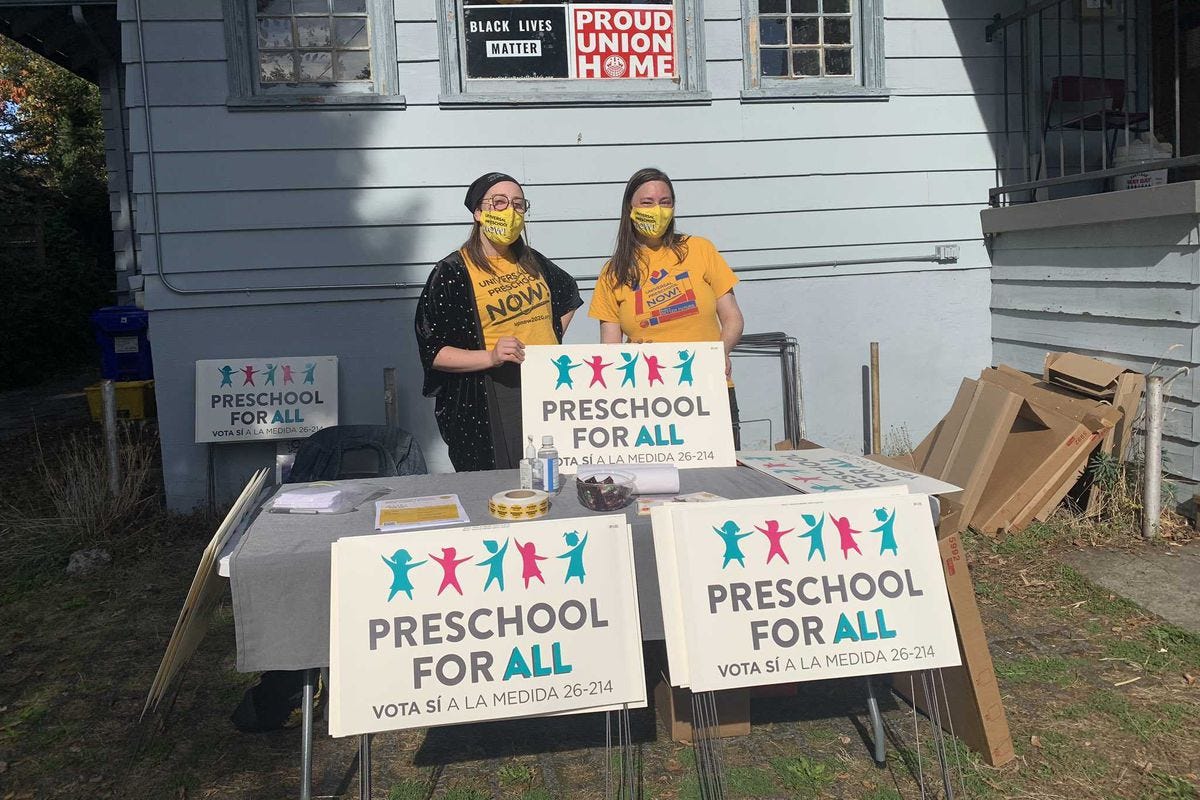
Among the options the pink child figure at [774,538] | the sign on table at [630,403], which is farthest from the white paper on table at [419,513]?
the pink child figure at [774,538]

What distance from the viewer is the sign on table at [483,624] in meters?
2.53

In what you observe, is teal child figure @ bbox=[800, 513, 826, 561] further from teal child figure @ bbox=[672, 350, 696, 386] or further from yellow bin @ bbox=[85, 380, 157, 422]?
yellow bin @ bbox=[85, 380, 157, 422]

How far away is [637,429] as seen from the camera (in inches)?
140

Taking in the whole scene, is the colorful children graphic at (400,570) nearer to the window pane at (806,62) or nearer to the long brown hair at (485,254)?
the long brown hair at (485,254)

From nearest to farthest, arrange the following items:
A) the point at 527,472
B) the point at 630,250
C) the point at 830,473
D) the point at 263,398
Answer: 1. the point at 527,472
2. the point at 830,473
3. the point at 630,250
4. the point at 263,398

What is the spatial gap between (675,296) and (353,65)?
3.19m

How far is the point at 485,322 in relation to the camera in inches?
154

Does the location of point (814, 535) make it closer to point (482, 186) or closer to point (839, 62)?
point (482, 186)

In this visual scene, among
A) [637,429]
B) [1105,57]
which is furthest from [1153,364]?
[637,429]

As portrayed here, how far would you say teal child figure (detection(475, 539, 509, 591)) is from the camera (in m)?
2.62

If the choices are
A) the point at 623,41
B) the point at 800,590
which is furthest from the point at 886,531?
the point at 623,41

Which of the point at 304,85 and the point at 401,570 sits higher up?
the point at 304,85

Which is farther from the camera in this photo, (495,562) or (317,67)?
(317,67)

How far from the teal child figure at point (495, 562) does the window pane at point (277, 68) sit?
4.47m
